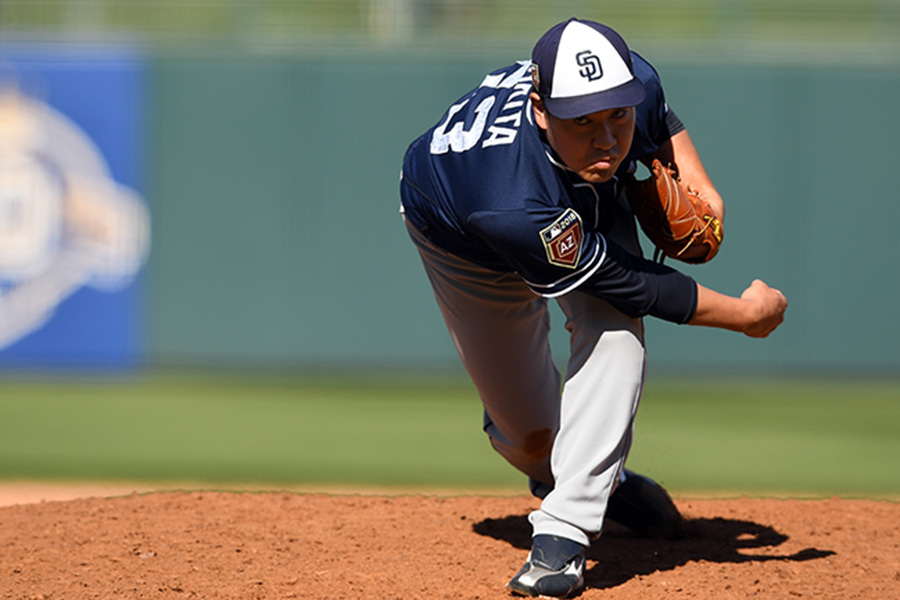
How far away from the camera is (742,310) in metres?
2.77

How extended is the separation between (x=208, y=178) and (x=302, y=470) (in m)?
4.45

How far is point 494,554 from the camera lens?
3.34m

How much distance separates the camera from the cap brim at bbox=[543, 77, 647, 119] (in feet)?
8.34

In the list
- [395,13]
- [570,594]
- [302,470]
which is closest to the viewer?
[570,594]

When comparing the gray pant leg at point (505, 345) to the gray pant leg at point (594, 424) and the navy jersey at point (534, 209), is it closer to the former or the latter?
the navy jersey at point (534, 209)

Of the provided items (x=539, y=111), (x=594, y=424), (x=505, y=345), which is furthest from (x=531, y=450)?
(x=539, y=111)

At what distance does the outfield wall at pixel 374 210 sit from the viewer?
362 inches

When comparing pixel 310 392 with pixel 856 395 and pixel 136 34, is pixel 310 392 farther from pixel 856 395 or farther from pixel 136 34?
pixel 856 395

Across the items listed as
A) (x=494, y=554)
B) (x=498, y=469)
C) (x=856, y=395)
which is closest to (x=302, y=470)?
(x=498, y=469)

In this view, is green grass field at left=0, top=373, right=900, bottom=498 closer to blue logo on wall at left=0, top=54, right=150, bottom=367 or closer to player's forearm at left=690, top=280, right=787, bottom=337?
blue logo on wall at left=0, top=54, right=150, bottom=367

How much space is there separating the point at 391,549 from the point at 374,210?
618 centimetres

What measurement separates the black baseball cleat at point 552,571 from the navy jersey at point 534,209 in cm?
64

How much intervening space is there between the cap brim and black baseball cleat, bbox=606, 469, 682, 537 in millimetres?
1461

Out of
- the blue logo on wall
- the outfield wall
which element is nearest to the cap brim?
the outfield wall
